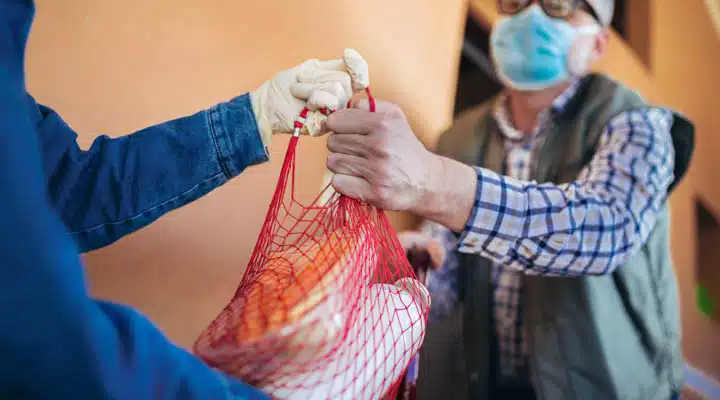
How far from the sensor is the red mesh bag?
0.42 m

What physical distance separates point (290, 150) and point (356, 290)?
0.18 metres

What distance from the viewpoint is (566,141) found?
41.9 inches

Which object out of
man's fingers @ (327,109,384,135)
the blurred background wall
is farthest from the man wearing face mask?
the blurred background wall

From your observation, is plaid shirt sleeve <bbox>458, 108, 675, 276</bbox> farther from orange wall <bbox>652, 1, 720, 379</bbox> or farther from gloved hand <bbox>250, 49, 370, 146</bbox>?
orange wall <bbox>652, 1, 720, 379</bbox>

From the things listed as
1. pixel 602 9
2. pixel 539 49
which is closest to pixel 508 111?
pixel 539 49

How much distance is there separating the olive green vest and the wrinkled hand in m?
0.53

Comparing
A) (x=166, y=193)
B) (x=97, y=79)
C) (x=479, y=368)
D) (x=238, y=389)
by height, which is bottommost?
(x=479, y=368)

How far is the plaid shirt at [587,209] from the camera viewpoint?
746 millimetres

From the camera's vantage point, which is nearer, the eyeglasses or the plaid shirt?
the plaid shirt

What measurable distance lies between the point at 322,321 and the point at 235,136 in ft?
0.95

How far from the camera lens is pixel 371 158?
61 cm

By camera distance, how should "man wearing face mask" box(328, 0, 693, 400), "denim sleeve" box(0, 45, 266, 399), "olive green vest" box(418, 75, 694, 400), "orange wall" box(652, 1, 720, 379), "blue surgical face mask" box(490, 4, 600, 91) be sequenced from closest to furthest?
"denim sleeve" box(0, 45, 266, 399)
"man wearing face mask" box(328, 0, 693, 400)
"olive green vest" box(418, 75, 694, 400)
"blue surgical face mask" box(490, 4, 600, 91)
"orange wall" box(652, 1, 720, 379)

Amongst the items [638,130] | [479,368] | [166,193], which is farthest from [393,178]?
[479,368]

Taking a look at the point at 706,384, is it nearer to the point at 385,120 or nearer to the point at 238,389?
the point at 385,120
